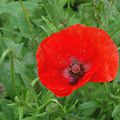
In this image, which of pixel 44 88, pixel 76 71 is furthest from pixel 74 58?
pixel 44 88

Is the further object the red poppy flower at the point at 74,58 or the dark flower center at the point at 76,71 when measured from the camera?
the dark flower center at the point at 76,71

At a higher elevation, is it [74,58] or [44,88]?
[74,58]

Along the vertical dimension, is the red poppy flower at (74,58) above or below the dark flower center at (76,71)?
above

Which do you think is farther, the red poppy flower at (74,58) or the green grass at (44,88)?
the green grass at (44,88)

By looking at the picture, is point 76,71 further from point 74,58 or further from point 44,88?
point 44,88

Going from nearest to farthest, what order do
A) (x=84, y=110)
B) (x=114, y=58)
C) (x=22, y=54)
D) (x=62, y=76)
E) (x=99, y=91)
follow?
(x=114, y=58) < (x=62, y=76) < (x=84, y=110) < (x=99, y=91) < (x=22, y=54)

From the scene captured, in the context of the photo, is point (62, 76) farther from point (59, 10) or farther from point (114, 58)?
point (59, 10)

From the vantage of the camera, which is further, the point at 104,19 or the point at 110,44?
the point at 104,19

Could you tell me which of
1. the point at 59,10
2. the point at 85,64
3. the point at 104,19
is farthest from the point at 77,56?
the point at 59,10
